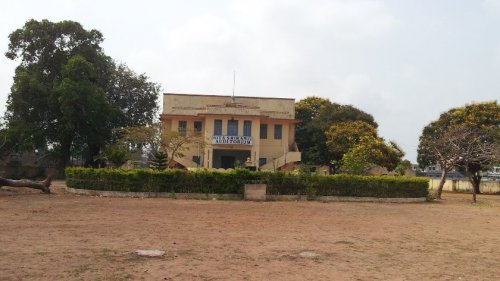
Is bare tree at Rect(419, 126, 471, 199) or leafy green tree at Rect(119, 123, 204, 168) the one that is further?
leafy green tree at Rect(119, 123, 204, 168)

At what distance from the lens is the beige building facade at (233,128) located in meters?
39.2

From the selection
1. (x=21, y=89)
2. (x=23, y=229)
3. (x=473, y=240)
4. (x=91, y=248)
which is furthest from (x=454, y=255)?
(x=21, y=89)

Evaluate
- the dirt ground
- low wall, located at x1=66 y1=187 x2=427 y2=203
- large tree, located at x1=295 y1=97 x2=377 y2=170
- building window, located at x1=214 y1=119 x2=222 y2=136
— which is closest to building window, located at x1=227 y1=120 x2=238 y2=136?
building window, located at x1=214 y1=119 x2=222 y2=136

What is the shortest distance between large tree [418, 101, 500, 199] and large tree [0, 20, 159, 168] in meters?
25.8

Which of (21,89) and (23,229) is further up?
(21,89)

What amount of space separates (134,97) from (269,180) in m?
26.0

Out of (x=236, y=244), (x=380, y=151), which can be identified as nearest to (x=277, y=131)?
(x=380, y=151)

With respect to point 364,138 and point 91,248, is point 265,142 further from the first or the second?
point 91,248

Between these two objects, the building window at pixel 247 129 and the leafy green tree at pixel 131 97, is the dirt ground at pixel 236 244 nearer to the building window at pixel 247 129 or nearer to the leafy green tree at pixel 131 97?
the building window at pixel 247 129

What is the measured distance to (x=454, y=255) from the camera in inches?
363

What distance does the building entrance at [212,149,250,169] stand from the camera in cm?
4050

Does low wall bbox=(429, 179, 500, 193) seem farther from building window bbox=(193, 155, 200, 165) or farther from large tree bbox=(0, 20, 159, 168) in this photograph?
large tree bbox=(0, 20, 159, 168)

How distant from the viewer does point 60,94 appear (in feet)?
120

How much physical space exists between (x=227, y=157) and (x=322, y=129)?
30.9 feet
